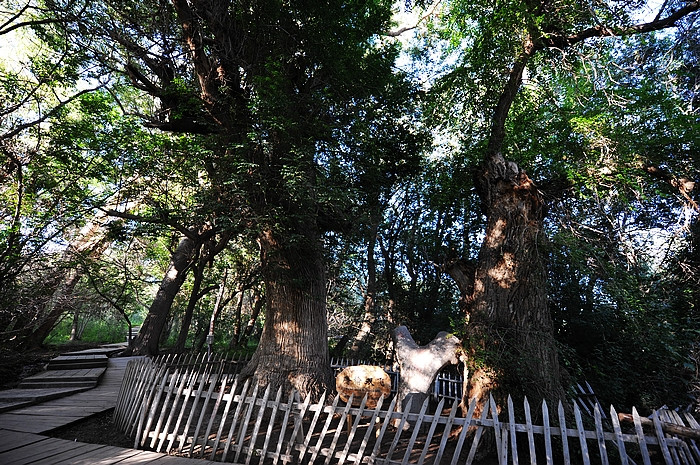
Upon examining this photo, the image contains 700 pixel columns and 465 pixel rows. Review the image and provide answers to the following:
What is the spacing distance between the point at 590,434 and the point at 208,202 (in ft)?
23.0

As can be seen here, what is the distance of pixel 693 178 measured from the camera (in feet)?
23.5

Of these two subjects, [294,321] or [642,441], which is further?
[294,321]

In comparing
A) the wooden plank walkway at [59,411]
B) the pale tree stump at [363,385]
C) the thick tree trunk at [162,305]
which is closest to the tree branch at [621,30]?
the pale tree stump at [363,385]

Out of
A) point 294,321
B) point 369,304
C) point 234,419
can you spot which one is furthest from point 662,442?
point 369,304

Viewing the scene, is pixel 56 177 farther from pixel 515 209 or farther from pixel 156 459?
pixel 515 209

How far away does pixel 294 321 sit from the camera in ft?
25.0

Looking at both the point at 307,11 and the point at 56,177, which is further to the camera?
the point at 56,177

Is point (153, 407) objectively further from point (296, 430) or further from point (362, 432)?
point (362, 432)

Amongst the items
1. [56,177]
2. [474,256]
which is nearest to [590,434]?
[474,256]

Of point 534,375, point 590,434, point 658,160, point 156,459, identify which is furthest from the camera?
point 658,160

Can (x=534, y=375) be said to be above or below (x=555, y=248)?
below

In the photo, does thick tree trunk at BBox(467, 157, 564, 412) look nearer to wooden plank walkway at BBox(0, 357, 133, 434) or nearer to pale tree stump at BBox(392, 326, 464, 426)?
pale tree stump at BBox(392, 326, 464, 426)

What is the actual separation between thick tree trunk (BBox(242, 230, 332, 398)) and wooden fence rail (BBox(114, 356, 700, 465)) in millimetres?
1021

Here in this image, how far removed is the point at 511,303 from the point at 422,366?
2.00m
